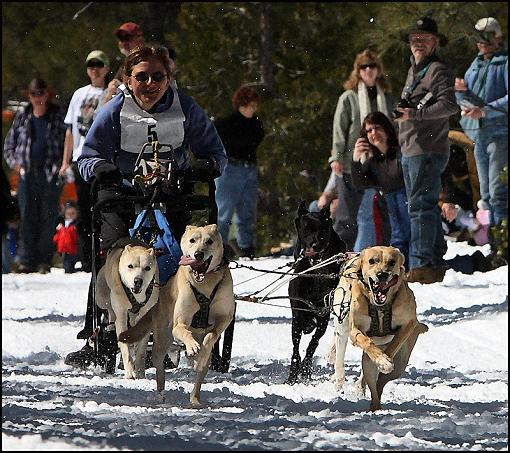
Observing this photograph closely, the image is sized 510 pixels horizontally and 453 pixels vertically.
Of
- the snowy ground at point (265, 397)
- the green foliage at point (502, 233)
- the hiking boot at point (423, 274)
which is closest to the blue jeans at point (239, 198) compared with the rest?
the hiking boot at point (423, 274)

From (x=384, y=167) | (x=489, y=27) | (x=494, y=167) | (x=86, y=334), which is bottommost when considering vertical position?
(x=86, y=334)

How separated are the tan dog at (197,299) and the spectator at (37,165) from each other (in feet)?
24.3

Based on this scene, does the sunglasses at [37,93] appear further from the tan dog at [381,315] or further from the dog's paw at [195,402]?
the dog's paw at [195,402]

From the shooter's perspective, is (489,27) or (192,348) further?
(489,27)

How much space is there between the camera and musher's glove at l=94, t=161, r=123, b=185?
280 inches

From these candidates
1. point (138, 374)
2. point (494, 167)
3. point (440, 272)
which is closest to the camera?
point (138, 374)

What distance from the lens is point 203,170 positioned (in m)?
7.24

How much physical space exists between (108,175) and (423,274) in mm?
5314

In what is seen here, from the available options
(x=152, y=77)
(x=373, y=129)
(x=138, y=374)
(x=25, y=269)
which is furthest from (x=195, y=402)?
(x=25, y=269)

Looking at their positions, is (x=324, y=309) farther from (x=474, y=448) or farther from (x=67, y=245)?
(x=67, y=245)

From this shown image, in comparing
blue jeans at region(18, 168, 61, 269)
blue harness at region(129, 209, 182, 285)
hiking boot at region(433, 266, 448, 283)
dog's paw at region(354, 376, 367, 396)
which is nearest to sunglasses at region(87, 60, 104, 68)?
blue harness at region(129, 209, 182, 285)

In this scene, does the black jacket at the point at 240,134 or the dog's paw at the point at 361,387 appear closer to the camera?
the dog's paw at the point at 361,387

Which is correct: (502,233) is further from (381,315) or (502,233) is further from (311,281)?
(381,315)

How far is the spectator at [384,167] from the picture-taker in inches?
455
